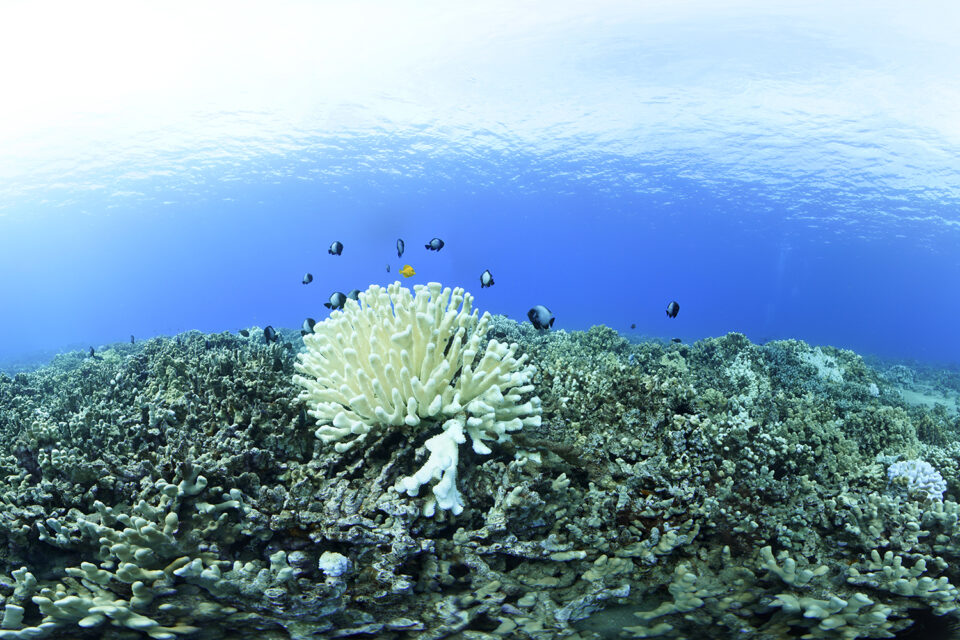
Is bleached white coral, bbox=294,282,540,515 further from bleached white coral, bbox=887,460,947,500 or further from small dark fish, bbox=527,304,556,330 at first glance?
small dark fish, bbox=527,304,556,330

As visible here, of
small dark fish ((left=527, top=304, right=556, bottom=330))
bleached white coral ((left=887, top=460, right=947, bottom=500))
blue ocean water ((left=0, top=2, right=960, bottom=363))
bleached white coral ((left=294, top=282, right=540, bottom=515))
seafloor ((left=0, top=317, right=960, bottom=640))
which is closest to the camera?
seafloor ((left=0, top=317, right=960, bottom=640))

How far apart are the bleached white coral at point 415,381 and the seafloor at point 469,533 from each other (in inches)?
7.2

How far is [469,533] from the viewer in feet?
9.07

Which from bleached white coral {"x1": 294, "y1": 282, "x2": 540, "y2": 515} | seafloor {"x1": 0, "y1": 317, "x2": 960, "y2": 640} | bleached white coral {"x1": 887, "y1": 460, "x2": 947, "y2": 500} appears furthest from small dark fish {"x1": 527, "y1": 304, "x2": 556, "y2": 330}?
bleached white coral {"x1": 887, "y1": 460, "x2": 947, "y2": 500}

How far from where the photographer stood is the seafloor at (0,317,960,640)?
103 inches

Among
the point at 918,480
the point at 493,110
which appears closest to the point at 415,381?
the point at 918,480

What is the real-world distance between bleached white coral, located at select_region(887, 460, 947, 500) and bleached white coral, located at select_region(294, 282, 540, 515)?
2612 millimetres

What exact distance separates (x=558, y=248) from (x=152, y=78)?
10407 centimetres

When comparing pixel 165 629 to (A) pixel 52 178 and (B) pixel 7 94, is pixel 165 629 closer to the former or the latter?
(B) pixel 7 94

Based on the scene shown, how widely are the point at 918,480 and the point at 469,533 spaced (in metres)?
3.20

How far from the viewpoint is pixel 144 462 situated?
3.06 metres

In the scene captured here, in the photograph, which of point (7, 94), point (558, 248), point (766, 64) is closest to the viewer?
point (766, 64)

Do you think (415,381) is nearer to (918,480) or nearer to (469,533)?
(469,533)

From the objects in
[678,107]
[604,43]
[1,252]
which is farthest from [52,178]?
[1,252]
